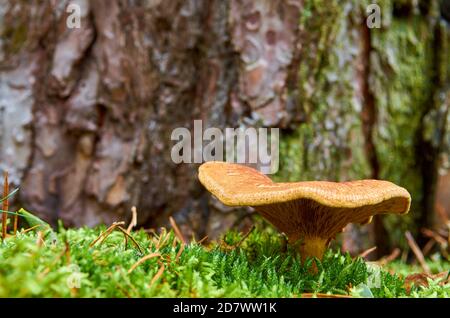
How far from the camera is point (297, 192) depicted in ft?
4.14

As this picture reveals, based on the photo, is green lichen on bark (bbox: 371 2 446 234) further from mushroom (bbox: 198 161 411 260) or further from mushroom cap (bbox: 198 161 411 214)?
mushroom cap (bbox: 198 161 411 214)

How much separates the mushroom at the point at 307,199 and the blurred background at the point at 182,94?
3.64 feet

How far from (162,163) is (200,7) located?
105cm

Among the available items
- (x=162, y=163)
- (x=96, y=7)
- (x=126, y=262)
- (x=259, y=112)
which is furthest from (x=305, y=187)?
(x=96, y=7)

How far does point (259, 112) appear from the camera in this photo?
2705 millimetres

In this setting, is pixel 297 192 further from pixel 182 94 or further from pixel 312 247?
pixel 182 94

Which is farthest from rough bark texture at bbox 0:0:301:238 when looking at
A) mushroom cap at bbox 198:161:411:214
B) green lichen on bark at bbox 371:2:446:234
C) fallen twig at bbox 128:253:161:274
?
fallen twig at bbox 128:253:161:274

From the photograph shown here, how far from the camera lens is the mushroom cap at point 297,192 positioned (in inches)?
49.9

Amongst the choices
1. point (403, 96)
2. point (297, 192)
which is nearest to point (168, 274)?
point (297, 192)

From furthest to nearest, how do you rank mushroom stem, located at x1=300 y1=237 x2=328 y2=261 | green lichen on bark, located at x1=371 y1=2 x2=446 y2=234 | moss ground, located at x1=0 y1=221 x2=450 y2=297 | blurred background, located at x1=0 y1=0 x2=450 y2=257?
green lichen on bark, located at x1=371 y1=2 x2=446 y2=234 < blurred background, located at x1=0 y1=0 x2=450 y2=257 < mushroom stem, located at x1=300 y1=237 x2=328 y2=261 < moss ground, located at x1=0 y1=221 x2=450 y2=297

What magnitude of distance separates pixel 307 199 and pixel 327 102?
161 centimetres

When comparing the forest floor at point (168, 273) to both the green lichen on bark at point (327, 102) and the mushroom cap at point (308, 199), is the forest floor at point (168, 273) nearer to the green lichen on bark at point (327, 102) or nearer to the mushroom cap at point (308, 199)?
the mushroom cap at point (308, 199)

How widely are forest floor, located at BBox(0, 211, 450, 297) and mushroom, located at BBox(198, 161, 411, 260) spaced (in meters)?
0.10

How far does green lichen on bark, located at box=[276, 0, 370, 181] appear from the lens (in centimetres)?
276
